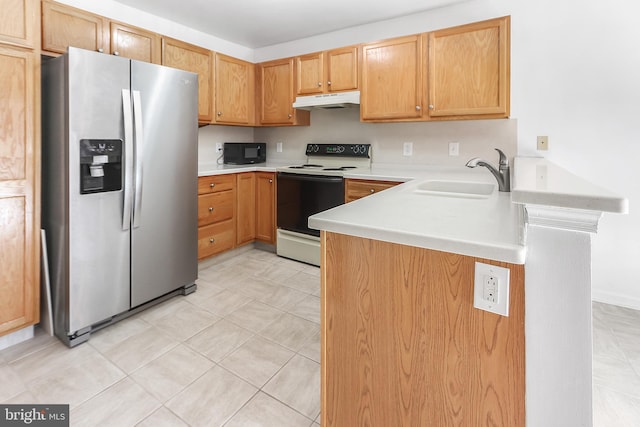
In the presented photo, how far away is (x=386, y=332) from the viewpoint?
99 cm

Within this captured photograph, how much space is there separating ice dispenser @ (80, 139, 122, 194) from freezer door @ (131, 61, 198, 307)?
0.12m

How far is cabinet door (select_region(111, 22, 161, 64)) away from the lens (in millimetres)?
2596

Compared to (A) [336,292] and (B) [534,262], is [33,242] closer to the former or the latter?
(A) [336,292]

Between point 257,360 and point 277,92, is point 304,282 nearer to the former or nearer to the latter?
point 257,360

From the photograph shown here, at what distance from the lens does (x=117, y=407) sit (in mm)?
1483

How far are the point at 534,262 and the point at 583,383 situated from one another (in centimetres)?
27

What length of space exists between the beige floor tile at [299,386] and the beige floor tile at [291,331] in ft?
0.55

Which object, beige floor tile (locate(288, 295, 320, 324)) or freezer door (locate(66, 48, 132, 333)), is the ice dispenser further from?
beige floor tile (locate(288, 295, 320, 324))

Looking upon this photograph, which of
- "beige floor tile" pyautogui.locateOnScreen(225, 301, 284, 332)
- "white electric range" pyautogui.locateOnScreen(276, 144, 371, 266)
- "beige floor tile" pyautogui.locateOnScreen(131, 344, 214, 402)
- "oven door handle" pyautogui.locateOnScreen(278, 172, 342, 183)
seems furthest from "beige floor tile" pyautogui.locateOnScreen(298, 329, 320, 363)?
"oven door handle" pyautogui.locateOnScreen(278, 172, 342, 183)

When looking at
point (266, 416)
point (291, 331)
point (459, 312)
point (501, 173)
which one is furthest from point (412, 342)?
point (291, 331)

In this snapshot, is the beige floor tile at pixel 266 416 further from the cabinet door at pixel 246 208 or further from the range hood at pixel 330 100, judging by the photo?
the range hood at pixel 330 100

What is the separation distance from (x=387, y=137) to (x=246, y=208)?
5.40ft

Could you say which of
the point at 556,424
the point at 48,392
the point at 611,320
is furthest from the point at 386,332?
the point at 611,320

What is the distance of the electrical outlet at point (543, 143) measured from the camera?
259cm
